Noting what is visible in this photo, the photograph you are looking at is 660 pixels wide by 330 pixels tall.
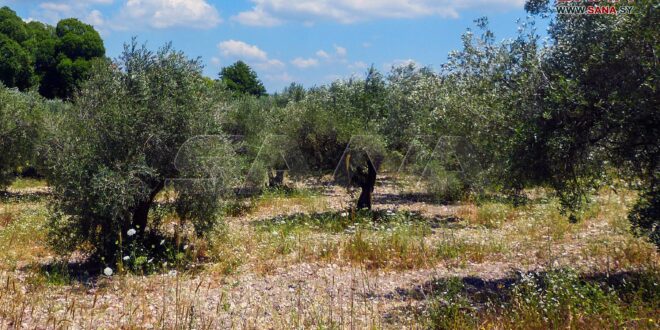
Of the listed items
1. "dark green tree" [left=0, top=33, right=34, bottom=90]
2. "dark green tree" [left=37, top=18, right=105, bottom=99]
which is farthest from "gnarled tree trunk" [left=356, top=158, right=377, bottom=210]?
"dark green tree" [left=37, top=18, right=105, bottom=99]

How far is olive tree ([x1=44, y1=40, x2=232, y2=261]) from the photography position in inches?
365

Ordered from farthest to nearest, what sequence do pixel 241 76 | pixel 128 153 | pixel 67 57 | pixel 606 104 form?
1. pixel 241 76
2. pixel 67 57
3. pixel 128 153
4. pixel 606 104

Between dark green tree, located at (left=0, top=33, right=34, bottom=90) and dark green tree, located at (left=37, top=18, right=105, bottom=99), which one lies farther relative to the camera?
dark green tree, located at (left=37, top=18, right=105, bottom=99)

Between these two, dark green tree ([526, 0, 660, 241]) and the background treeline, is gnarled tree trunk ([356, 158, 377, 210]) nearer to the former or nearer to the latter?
the background treeline

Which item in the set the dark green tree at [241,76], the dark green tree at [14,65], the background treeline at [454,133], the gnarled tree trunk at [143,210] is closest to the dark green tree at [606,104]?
the background treeline at [454,133]

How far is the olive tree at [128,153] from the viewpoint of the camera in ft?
30.5

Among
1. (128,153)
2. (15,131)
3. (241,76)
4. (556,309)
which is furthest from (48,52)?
(556,309)

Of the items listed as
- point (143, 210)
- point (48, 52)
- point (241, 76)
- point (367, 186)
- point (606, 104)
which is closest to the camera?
point (606, 104)

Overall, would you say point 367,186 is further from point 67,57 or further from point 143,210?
point 67,57

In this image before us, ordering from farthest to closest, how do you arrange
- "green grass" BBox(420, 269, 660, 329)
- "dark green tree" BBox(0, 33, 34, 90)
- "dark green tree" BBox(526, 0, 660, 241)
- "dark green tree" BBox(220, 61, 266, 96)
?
"dark green tree" BBox(220, 61, 266, 96) → "dark green tree" BBox(0, 33, 34, 90) → "dark green tree" BBox(526, 0, 660, 241) → "green grass" BBox(420, 269, 660, 329)

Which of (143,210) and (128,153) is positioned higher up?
(128,153)

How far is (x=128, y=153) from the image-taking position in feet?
31.8

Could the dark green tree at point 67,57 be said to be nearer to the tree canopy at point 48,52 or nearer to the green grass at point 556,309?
the tree canopy at point 48,52

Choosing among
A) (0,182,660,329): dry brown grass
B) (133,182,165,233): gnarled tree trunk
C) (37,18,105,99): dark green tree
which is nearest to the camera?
(0,182,660,329): dry brown grass
